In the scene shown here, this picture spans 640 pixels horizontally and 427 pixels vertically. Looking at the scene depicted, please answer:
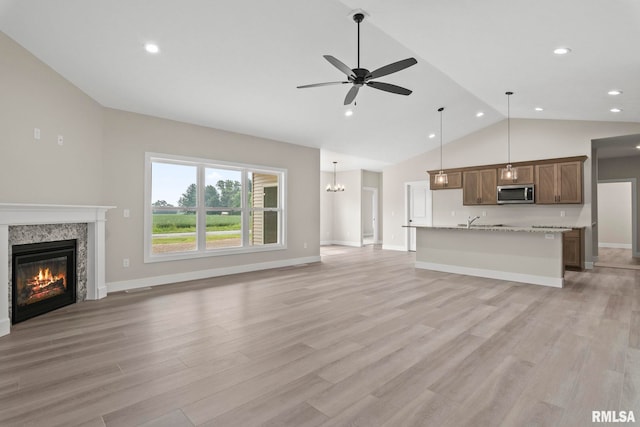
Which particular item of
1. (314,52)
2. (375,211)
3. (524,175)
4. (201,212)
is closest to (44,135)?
(201,212)

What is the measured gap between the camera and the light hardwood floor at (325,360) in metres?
1.97

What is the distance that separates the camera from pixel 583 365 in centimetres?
254

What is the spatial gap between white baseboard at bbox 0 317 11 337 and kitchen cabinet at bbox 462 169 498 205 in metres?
8.43

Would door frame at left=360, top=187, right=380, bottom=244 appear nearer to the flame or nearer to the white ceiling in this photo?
the white ceiling

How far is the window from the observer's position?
5578 millimetres

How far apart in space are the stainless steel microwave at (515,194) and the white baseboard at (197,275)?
4.63m

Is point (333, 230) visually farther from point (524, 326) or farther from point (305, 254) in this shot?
point (524, 326)

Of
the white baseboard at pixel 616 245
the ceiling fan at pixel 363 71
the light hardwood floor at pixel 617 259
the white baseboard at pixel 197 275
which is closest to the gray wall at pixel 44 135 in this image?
the white baseboard at pixel 197 275

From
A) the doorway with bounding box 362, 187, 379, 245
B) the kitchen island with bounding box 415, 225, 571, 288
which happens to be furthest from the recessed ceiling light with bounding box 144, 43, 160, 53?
the doorway with bounding box 362, 187, 379, 245

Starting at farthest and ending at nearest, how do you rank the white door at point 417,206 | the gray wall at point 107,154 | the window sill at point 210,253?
1. the white door at point 417,206
2. the window sill at point 210,253
3. the gray wall at point 107,154

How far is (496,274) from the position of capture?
5855mm

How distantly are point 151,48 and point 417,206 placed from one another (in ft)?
26.0

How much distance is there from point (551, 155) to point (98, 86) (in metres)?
8.42

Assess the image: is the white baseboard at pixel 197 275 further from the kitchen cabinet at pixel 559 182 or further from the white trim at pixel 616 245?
the white trim at pixel 616 245
